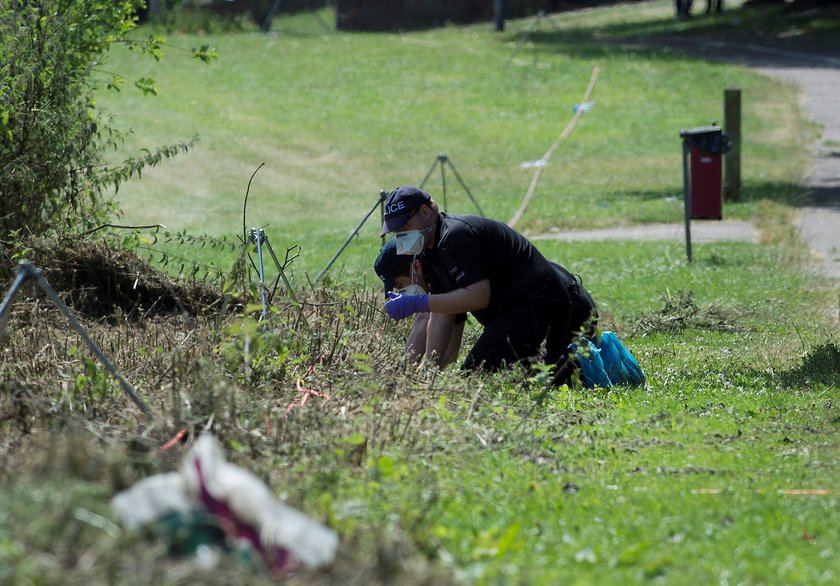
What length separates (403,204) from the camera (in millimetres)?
7176

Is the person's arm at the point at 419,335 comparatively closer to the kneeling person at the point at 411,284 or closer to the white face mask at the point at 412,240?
the kneeling person at the point at 411,284

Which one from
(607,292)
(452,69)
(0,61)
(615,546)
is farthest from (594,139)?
(615,546)

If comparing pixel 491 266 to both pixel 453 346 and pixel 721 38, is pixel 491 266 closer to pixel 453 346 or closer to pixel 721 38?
pixel 453 346

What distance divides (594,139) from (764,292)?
13.5 m

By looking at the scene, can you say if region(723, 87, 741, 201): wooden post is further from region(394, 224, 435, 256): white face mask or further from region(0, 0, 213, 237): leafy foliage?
region(394, 224, 435, 256): white face mask

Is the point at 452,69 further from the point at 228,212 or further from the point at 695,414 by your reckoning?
the point at 695,414

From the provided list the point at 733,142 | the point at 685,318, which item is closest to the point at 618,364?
the point at 685,318

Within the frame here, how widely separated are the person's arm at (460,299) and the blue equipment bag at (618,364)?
2.53 ft

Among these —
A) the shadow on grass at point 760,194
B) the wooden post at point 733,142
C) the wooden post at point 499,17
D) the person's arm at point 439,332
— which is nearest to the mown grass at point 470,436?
the person's arm at point 439,332

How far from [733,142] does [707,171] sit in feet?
9.96

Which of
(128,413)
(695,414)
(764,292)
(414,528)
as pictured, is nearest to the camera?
(414,528)

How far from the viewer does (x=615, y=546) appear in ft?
14.8

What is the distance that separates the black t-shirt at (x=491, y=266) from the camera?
23.7ft

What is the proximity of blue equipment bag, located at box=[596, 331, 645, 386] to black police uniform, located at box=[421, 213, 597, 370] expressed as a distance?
0.43 feet
